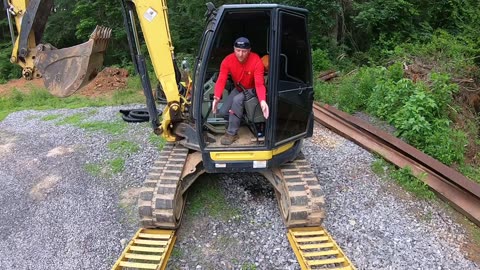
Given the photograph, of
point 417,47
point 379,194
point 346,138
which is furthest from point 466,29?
point 379,194

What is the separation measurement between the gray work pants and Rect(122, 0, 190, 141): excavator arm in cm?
83

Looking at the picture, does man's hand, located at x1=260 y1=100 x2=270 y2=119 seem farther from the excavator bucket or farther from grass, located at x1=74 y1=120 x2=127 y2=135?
grass, located at x1=74 y1=120 x2=127 y2=135

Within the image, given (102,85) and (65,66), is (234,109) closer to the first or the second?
(65,66)

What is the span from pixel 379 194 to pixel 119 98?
7.11m

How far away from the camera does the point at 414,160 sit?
5.53 metres

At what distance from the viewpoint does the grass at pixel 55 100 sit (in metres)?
9.41

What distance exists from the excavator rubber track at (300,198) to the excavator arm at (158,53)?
5.05ft

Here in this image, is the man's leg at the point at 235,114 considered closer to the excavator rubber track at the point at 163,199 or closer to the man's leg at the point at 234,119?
the man's leg at the point at 234,119

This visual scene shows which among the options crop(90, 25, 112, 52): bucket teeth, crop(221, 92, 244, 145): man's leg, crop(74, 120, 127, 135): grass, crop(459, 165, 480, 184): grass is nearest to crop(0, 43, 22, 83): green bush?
crop(74, 120, 127, 135): grass

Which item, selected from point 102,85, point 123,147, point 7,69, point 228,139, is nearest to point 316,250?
point 228,139

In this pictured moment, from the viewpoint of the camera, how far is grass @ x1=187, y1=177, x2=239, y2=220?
4.53 m

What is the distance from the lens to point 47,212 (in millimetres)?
4672

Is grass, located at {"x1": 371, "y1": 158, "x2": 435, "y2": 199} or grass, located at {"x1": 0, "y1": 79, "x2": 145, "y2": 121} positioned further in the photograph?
grass, located at {"x1": 0, "y1": 79, "x2": 145, "y2": 121}

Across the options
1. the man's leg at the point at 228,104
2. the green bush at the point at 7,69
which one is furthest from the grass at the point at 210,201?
the green bush at the point at 7,69
